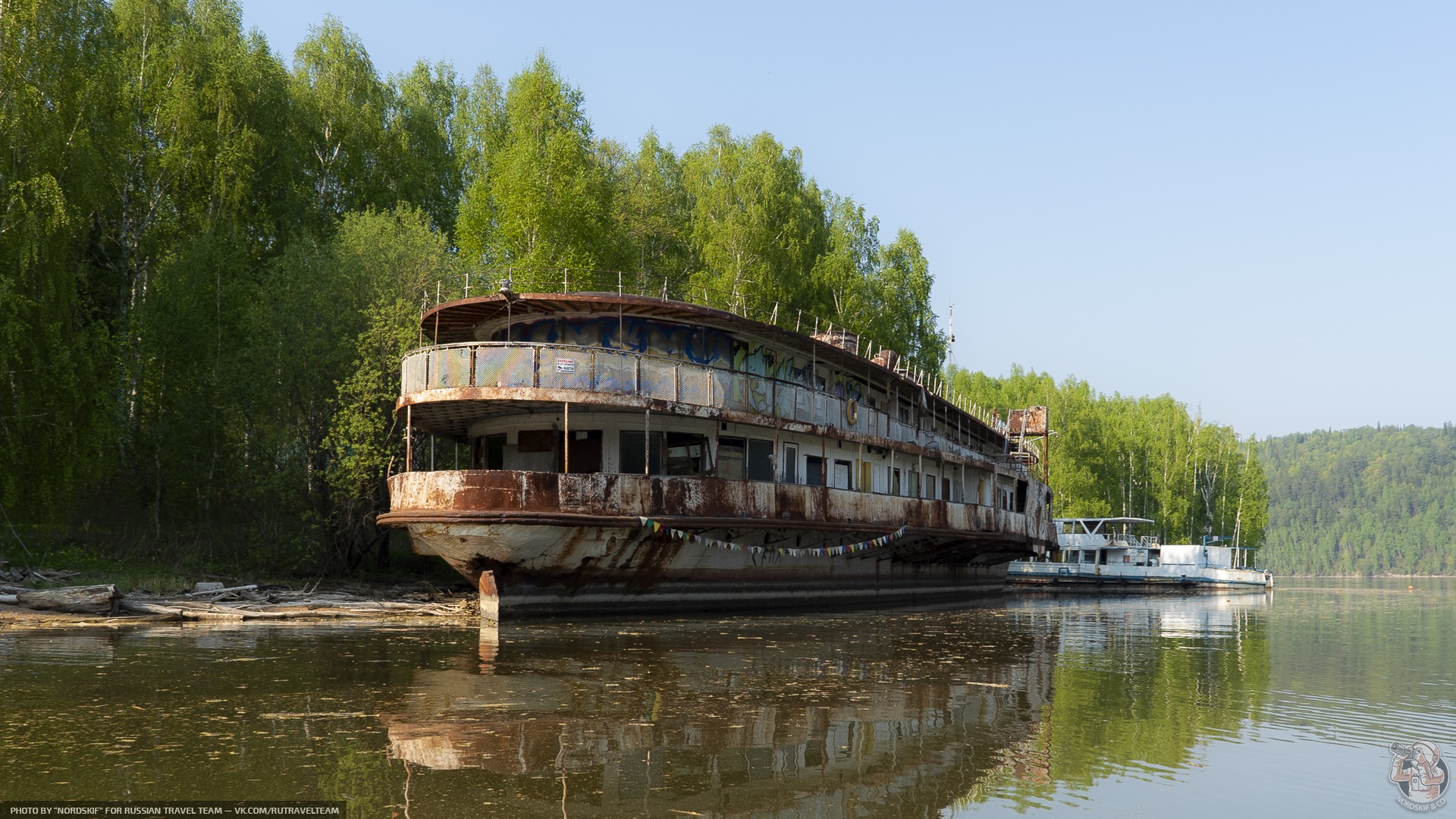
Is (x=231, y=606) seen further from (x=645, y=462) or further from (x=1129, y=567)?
(x=1129, y=567)

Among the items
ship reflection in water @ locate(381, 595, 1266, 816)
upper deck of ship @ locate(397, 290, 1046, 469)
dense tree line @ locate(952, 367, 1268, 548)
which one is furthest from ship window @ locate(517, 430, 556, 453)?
dense tree line @ locate(952, 367, 1268, 548)

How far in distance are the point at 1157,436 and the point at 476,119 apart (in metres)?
57.9

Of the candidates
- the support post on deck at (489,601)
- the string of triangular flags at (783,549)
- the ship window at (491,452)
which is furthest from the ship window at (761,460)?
the support post on deck at (489,601)

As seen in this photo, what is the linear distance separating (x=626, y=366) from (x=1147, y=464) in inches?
2688

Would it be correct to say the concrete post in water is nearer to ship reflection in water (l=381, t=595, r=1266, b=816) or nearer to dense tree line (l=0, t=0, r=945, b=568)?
ship reflection in water (l=381, t=595, r=1266, b=816)

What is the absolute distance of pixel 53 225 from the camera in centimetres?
2270

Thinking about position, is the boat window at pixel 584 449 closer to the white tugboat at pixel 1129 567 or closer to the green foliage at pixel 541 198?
the green foliage at pixel 541 198

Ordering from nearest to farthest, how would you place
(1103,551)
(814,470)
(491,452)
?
(491,452)
(814,470)
(1103,551)

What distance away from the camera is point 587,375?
2053 centimetres

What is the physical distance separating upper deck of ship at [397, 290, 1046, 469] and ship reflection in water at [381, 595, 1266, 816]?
15.8 ft

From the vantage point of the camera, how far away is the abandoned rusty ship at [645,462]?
19922 mm

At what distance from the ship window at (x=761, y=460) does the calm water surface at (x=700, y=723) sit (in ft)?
20.6

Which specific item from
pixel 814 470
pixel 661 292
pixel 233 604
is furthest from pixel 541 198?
pixel 233 604

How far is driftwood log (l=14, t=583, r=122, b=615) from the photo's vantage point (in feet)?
62.7
